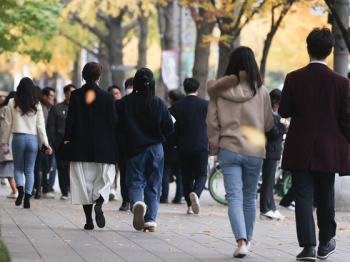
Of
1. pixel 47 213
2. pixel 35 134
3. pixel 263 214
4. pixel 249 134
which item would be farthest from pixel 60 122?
pixel 249 134

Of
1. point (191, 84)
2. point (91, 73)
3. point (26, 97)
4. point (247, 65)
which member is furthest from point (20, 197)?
point (247, 65)

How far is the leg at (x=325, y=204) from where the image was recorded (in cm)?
691

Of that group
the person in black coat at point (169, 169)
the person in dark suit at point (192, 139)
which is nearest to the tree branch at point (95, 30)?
the person in black coat at point (169, 169)

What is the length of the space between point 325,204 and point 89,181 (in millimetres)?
2904

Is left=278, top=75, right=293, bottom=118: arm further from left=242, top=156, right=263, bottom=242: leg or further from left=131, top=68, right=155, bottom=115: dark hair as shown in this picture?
left=131, top=68, right=155, bottom=115: dark hair

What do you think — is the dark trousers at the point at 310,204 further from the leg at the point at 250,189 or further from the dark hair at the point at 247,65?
the dark hair at the point at 247,65

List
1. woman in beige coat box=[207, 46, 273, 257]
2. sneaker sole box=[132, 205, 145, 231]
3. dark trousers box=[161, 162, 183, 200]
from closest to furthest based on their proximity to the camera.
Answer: woman in beige coat box=[207, 46, 273, 257] → sneaker sole box=[132, 205, 145, 231] → dark trousers box=[161, 162, 183, 200]

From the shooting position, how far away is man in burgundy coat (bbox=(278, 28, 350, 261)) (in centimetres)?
675

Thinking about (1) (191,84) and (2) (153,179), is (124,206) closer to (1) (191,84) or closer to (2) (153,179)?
(1) (191,84)

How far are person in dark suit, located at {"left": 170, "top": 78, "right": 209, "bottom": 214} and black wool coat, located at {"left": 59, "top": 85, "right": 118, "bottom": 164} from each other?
106 inches

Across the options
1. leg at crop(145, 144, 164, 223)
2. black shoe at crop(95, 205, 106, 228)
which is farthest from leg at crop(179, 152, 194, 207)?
black shoe at crop(95, 205, 106, 228)

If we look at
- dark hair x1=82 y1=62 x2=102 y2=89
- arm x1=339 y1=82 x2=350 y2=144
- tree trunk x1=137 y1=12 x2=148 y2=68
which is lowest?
arm x1=339 y1=82 x2=350 y2=144

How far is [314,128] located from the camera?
6.76 metres

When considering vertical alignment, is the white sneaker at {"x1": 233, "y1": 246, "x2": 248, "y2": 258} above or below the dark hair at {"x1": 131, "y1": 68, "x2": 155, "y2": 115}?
below
